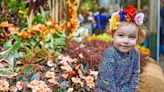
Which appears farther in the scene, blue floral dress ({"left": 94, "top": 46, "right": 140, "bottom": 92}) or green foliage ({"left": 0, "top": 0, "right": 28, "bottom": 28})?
green foliage ({"left": 0, "top": 0, "right": 28, "bottom": 28})

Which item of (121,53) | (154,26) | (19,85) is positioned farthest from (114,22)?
(154,26)

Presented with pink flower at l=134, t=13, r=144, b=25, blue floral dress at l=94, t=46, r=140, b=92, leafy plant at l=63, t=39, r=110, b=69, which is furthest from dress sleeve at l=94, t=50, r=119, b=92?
leafy plant at l=63, t=39, r=110, b=69

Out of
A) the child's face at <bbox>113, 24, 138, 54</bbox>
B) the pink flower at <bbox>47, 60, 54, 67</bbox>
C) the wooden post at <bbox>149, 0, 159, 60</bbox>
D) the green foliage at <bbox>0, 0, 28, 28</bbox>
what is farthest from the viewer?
the wooden post at <bbox>149, 0, 159, 60</bbox>

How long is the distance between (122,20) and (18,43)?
1671 millimetres

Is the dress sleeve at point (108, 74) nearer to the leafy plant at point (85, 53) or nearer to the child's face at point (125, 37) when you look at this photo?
the child's face at point (125, 37)

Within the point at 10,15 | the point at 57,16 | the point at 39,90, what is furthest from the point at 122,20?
the point at 57,16

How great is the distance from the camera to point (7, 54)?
202 inches

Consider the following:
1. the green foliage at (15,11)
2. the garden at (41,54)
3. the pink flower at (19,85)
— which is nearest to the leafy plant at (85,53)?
the garden at (41,54)

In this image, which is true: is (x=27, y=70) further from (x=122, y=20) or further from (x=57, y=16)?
(x=57, y=16)

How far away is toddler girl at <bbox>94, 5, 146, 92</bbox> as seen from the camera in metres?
3.97

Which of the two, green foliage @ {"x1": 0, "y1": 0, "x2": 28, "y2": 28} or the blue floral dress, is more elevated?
green foliage @ {"x1": 0, "y1": 0, "x2": 28, "y2": 28}

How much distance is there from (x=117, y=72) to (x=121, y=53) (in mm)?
167

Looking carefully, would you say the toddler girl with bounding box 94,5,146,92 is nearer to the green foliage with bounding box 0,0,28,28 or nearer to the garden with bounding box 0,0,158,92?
the garden with bounding box 0,0,158,92

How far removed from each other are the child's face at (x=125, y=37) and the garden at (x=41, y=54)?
32 cm
